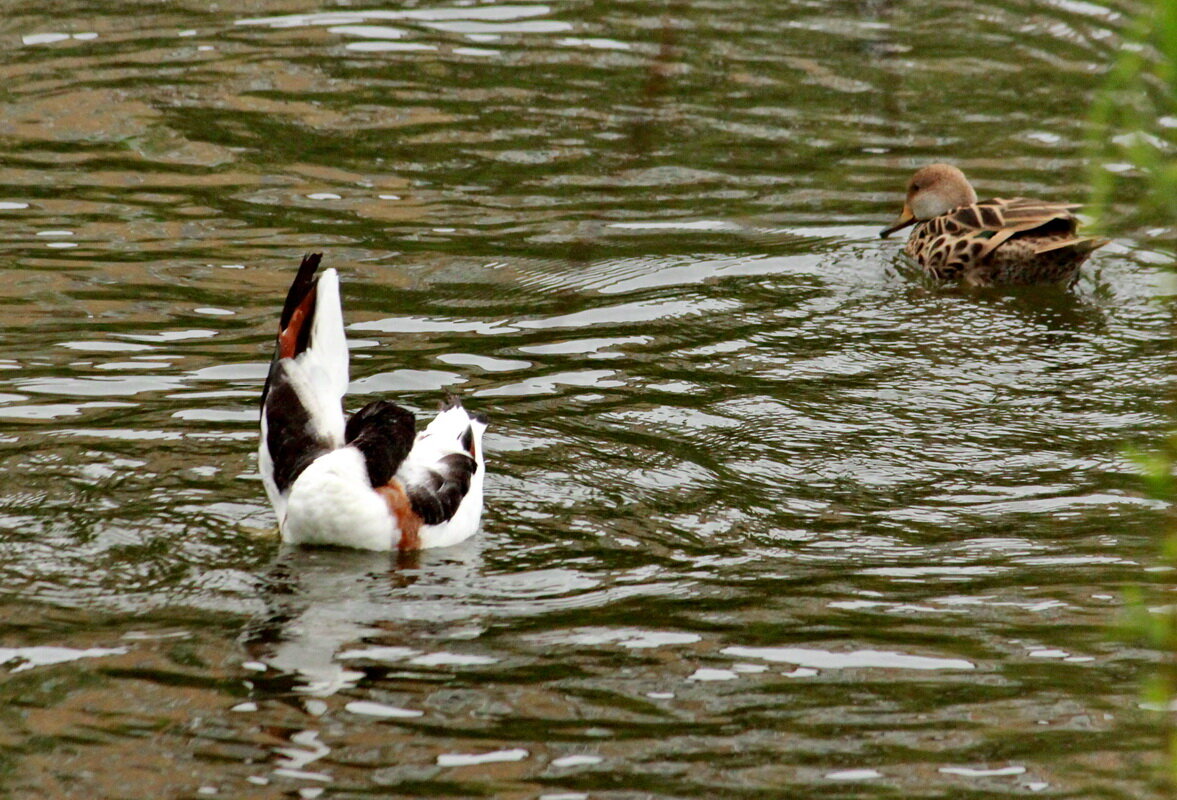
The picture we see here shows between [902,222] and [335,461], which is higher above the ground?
[902,222]

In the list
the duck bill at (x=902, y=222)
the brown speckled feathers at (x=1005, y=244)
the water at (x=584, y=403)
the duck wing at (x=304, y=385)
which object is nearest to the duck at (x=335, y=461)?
the duck wing at (x=304, y=385)

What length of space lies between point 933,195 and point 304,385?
19.3 feet

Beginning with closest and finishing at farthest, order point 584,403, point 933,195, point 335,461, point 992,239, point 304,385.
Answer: point 335,461 → point 304,385 → point 584,403 → point 992,239 → point 933,195

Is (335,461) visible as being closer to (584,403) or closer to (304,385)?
(304,385)

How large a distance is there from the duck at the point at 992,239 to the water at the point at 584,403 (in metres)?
0.29

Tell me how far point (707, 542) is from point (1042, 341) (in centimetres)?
371

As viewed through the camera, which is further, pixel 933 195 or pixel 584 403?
pixel 933 195

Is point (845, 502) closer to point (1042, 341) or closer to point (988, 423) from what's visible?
point (988, 423)

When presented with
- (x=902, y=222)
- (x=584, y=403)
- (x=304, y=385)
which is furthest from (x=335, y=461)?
(x=902, y=222)

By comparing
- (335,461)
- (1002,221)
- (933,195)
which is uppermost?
(933,195)

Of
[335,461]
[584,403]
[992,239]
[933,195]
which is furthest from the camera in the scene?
[933,195]

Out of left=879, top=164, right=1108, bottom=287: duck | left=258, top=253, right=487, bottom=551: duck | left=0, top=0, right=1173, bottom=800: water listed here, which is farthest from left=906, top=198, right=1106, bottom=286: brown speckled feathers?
left=258, top=253, right=487, bottom=551: duck

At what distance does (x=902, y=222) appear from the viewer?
39.5 ft

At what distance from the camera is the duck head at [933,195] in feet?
39.3
